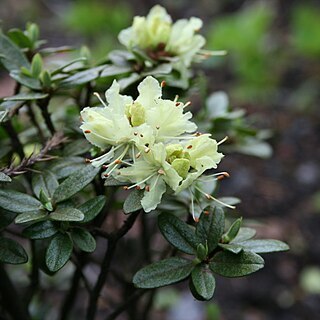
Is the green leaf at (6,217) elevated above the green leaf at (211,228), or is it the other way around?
the green leaf at (6,217)

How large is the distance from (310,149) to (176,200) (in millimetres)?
2010

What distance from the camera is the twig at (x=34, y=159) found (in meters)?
0.93

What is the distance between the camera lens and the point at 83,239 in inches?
36.6

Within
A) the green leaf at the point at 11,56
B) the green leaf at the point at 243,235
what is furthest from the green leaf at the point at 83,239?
the green leaf at the point at 11,56

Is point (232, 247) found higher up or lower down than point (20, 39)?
lower down

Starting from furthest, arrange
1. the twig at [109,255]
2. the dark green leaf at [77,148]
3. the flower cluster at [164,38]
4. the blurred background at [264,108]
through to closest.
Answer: the blurred background at [264,108] < the flower cluster at [164,38] < the dark green leaf at [77,148] < the twig at [109,255]

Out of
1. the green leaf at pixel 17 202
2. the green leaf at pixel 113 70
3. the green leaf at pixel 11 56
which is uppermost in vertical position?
the green leaf at pixel 11 56

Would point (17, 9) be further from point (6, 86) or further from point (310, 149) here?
point (310, 149)

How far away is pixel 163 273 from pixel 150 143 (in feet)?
0.68

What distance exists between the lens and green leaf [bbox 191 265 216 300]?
877 mm

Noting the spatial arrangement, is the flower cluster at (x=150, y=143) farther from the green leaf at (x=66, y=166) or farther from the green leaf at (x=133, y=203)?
the green leaf at (x=66, y=166)

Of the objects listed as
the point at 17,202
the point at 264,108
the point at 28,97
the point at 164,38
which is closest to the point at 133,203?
the point at 17,202

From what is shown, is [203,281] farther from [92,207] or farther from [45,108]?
[45,108]

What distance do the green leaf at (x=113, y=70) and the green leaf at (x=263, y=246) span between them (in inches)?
15.4
